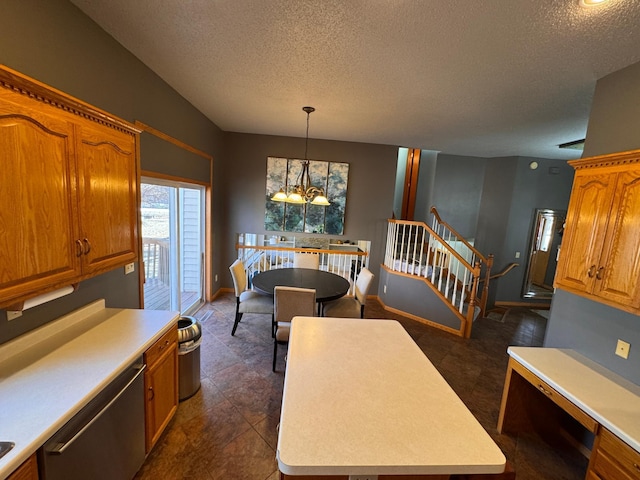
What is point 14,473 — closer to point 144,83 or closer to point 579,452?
point 144,83

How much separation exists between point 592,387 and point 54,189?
10.4 feet

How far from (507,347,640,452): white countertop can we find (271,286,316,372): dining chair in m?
1.70

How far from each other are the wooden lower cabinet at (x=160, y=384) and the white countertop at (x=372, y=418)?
0.97 m

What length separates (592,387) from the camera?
1.67m

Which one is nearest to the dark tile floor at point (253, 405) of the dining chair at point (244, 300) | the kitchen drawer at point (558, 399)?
the dining chair at point (244, 300)

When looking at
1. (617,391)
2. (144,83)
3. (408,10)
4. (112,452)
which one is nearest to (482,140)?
(408,10)

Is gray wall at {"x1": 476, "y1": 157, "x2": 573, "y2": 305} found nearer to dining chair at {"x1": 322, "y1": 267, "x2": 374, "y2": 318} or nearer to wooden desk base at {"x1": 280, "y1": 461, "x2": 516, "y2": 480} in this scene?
dining chair at {"x1": 322, "y1": 267, "x2": 374, "y2": 318}

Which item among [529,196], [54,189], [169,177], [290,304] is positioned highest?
[529,196]

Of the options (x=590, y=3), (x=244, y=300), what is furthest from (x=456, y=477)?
(x=244, y=300)

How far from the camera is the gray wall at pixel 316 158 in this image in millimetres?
4852

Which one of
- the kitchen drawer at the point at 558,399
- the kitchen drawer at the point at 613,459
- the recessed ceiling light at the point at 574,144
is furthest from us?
the recessed ceiling light at the point at 574,144

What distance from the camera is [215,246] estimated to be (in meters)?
4.71

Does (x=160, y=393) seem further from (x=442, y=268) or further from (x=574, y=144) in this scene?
(x=574, y=144)

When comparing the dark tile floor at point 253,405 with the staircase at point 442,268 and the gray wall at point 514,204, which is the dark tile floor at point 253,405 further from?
the gray wall at point 514,204
